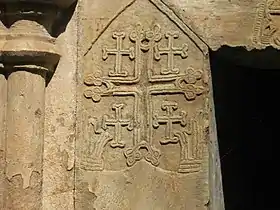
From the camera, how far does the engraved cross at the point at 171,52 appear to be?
3233mm

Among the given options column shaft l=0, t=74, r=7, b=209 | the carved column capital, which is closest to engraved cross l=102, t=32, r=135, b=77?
the carved column capital

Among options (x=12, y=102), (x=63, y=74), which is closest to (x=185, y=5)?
(x=63, y=74)

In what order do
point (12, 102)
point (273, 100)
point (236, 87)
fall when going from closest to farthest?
point (12, 102) → point (236, 87) → point (273, 100)

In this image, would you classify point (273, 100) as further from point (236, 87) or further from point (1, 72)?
point (1, 72)

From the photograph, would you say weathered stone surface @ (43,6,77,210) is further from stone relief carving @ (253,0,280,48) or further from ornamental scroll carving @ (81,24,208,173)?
stone relief carving @ (253,0,280,48)

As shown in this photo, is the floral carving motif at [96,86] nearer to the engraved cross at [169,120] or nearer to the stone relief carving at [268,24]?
the engraved cross at [169,120]

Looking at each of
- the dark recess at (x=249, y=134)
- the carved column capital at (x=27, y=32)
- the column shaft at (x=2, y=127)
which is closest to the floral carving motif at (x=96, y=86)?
the carved column capital at (x=27, y=32)

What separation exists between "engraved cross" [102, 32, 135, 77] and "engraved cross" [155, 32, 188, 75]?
0.31 ft

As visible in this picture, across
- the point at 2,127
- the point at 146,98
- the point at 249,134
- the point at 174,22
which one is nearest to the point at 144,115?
the point at 146,98

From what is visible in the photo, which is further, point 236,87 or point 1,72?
point 236,87

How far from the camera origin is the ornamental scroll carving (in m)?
3.21

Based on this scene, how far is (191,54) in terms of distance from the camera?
10.6 feet

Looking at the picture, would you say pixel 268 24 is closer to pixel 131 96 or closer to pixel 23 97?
pixel 131 96

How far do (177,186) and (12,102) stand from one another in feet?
2.07
